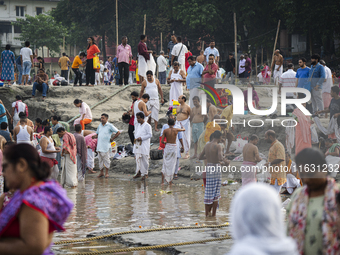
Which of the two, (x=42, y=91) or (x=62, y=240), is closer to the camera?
(x=62, y=240)

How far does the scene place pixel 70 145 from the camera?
11.6m

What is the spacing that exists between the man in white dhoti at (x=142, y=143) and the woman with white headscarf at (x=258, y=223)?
9.88m

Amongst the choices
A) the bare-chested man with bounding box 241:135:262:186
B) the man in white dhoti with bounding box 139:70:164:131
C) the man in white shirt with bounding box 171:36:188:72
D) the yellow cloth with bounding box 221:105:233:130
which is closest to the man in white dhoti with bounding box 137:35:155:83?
the man in white shirt with bounding box 171:36:188:72

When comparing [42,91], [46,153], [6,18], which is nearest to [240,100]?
[46,153]

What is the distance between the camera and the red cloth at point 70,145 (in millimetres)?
11508

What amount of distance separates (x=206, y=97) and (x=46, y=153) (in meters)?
3.80

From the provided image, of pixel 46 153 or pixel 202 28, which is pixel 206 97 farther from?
pixel 202 28

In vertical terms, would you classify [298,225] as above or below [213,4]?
below

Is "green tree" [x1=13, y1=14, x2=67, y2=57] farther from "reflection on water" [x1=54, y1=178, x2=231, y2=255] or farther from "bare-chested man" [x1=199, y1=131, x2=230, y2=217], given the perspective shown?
"bare-chested man" [x1=199, y1=131, x2=230, y2=217]

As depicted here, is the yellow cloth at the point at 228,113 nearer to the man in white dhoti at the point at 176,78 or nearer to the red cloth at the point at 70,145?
the red cloth at the point at 70,145

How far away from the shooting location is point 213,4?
32094 mm

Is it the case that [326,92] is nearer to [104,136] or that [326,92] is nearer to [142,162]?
[142,162]

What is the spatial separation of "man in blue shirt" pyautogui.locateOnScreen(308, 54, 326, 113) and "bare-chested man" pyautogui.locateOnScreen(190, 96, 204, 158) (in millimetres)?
2873

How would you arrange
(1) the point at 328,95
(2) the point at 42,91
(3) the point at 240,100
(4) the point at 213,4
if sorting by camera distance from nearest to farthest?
(3) the point at 240,100 < (1) the point at 328,95 < (2) the point at 42,91 < (4) the point at 213,4
